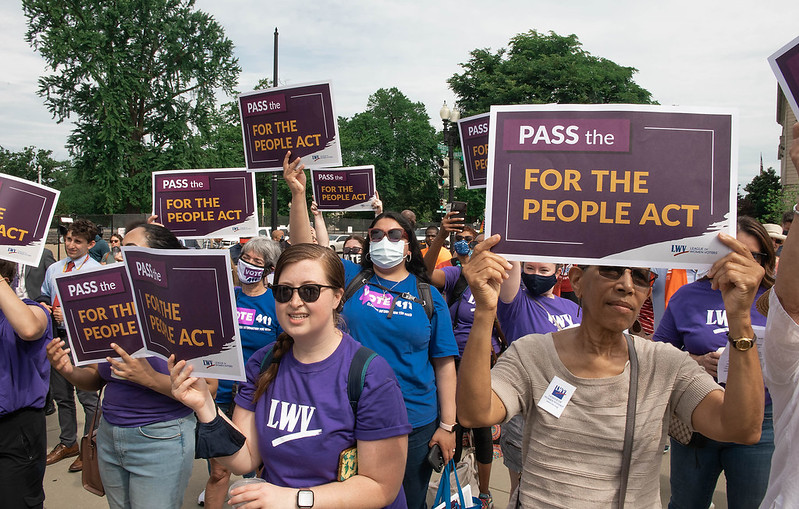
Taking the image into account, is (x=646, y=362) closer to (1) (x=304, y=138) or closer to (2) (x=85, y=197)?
(1) (x=304, y=138)

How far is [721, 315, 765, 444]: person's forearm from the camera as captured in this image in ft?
5.84

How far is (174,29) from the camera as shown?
32938 mm

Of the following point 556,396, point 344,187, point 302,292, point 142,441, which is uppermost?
point 344,187

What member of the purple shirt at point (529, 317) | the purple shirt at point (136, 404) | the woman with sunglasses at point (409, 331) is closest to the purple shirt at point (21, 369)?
the purple shirt at point (136, 404)

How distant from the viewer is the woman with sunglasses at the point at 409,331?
351 cm

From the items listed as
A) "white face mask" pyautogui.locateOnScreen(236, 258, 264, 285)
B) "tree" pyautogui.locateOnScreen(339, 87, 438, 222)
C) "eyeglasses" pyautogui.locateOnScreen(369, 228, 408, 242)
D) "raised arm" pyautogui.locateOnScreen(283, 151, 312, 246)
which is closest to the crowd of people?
"eyeglasses" pyautogui.locateOnScreen(369, 228, 408, 242)

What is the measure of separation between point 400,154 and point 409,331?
55.3 meters

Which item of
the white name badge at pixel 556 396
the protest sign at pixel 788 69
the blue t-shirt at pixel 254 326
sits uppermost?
the protest sign at pixel 788 69

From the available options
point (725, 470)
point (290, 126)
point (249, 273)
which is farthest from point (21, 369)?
point (725, 470)

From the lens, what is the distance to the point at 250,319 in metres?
4.14

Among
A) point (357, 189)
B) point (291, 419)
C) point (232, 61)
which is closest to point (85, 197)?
point (232, 61)

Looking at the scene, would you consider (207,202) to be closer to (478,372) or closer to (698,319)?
(698,319)

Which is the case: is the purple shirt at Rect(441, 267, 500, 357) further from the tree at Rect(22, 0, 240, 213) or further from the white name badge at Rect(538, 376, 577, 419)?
the tree at Rect(22, 0, 240, 213)

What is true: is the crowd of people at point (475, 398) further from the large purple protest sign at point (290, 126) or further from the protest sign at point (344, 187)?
the protest sign at point (344, 187)
